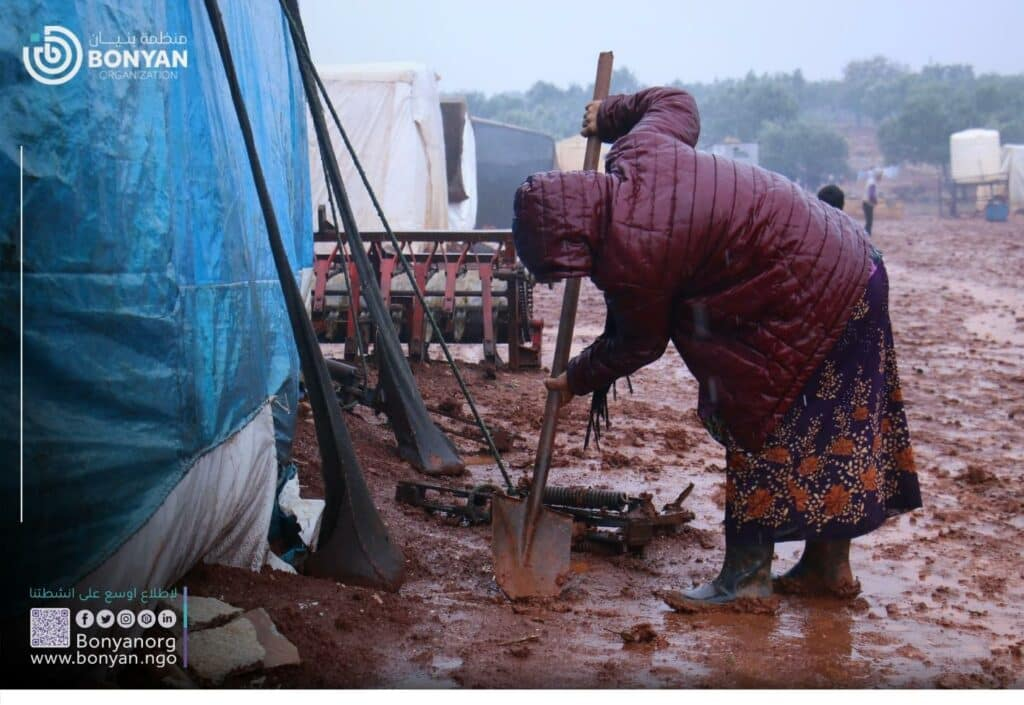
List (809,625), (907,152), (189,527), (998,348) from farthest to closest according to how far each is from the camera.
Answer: (907,152) < (998,348) < (809,625) < (189,527)

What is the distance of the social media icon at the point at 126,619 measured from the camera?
2590 mm

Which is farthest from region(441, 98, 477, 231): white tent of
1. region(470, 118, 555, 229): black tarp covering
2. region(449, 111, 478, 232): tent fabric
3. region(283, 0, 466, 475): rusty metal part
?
region(283, 0, 466, 475): rusty metal part

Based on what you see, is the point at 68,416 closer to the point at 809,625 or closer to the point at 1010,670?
the point at 809,625

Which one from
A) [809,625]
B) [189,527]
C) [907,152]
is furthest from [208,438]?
[907,152]

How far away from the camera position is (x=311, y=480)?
4.67 meters

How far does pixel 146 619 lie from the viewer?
8.67 ft

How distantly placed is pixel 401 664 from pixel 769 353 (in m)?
1.32

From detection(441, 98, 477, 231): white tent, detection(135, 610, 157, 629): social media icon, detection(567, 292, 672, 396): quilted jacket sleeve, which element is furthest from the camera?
detection(441, 98, 477, 231): white tent

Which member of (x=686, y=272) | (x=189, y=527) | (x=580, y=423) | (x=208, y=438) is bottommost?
(x=580, y=423)

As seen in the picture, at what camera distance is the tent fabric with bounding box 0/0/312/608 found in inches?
99.3

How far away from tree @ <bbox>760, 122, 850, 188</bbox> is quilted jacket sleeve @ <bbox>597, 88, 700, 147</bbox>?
2801 centimetres

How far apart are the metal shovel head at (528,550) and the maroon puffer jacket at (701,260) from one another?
508mm

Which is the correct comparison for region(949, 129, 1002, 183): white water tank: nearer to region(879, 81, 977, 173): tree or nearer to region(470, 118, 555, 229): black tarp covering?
region(879, 81, 977, 173): tree

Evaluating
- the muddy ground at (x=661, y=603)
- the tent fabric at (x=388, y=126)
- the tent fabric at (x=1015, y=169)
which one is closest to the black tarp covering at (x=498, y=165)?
the tent fabric at (x=388, y=126)
